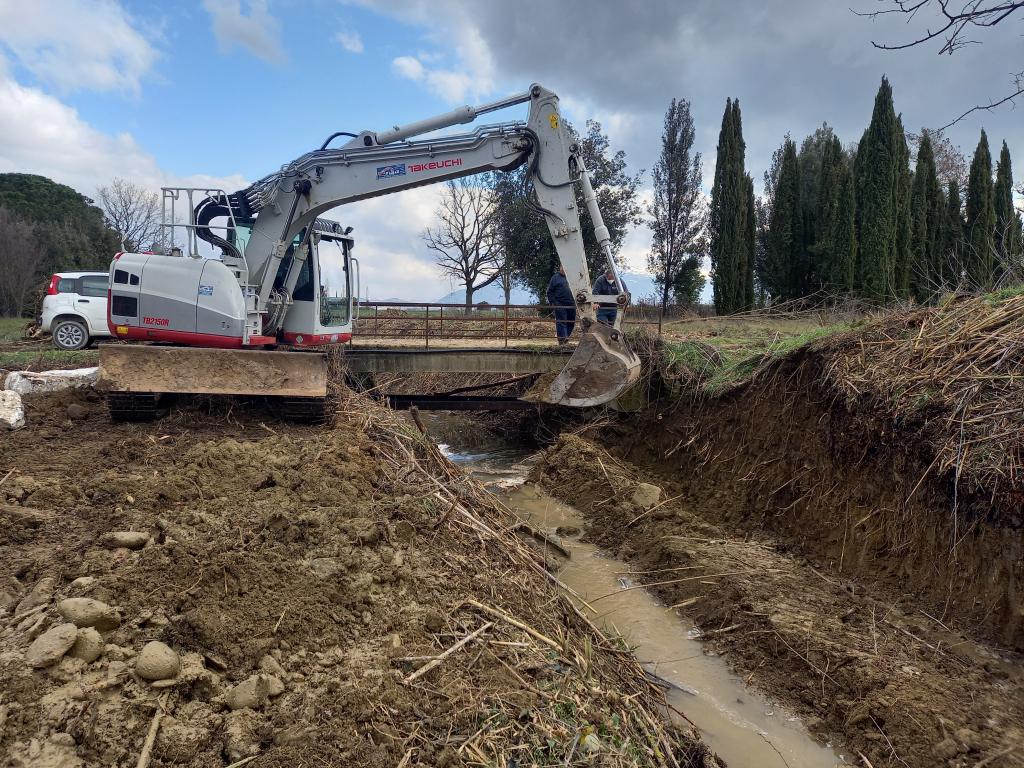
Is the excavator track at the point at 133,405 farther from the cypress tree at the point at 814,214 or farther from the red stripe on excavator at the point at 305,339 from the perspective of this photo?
the cypress tree at the point at 814,214

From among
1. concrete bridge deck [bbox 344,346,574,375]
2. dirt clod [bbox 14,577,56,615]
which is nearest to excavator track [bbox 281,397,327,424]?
concrete bridge deck [bbox 344,346,574,375]

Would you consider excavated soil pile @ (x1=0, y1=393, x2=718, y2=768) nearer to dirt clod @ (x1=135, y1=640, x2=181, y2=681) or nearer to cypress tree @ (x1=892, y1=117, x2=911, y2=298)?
dirt clod @ (x1=135, y1=640, x2=181, y2=681)

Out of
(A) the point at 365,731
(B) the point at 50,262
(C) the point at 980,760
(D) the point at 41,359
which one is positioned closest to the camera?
(A) the point at 365,731

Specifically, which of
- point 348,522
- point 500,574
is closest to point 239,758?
point 348,522

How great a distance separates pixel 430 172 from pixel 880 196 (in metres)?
22.6

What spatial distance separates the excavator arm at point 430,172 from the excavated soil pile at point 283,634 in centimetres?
434

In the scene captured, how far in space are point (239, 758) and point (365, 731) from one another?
46 cm

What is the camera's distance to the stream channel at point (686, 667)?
3.83 m

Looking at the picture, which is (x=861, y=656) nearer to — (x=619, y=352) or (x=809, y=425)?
(x=809, y=425)

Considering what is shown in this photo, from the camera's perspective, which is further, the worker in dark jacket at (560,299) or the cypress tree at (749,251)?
the cypress tree at (749,251)

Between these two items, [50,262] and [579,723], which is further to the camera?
[50,262]

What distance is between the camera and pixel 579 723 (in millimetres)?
2857

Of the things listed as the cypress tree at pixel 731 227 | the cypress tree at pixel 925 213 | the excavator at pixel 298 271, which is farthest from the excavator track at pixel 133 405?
the cypress tree at pixel 925 213

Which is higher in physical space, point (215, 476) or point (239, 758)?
point (215, 476)
